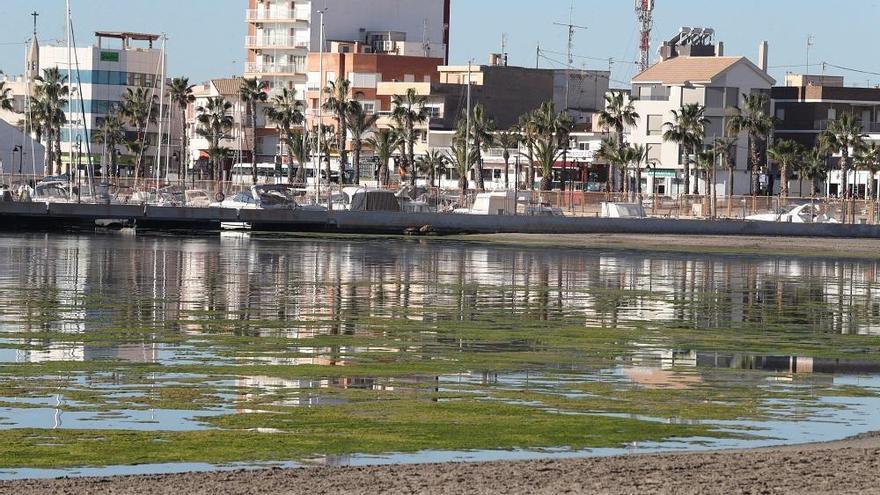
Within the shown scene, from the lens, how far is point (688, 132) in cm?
13238

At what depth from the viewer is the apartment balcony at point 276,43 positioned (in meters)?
177

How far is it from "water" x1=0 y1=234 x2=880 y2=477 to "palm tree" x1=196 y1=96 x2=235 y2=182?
350ft

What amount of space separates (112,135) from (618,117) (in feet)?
177

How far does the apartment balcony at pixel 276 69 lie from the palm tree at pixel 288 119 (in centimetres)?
917

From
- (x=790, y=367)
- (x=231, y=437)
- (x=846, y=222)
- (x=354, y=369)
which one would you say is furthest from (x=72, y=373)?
(x=846, y=222)

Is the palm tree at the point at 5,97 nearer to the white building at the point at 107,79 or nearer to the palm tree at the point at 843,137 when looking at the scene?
the white building at the point at 107,79

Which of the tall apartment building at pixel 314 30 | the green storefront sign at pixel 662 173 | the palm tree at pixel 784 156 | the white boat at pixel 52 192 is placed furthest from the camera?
the tall apartment building at pixel 314 30

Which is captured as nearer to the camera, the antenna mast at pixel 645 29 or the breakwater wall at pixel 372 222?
the breakwater wall at pixel 372 222

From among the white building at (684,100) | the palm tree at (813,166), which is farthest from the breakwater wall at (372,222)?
the palm tree at (813,166)

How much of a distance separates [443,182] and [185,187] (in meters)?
49.6

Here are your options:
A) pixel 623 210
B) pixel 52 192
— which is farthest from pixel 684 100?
pixel 52 192

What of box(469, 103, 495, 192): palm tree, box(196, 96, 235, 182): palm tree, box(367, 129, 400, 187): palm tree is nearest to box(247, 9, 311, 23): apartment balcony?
box(196, 96, 235, 182): palm tree

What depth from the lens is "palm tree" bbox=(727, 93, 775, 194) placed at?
432ft

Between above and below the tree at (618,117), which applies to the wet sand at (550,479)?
below
